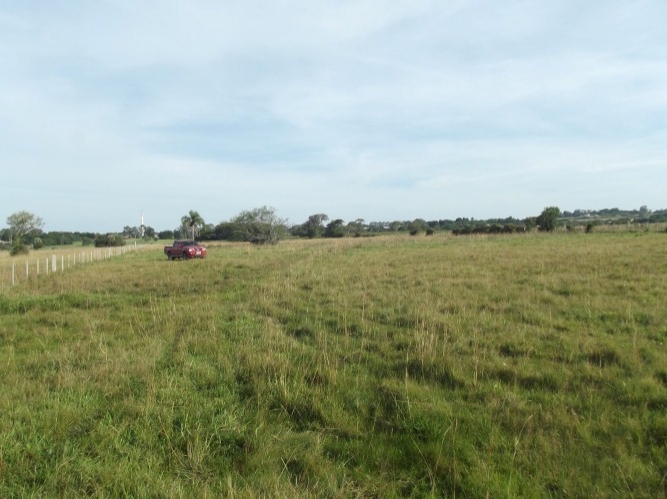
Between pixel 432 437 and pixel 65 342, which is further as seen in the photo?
pixel 65 342

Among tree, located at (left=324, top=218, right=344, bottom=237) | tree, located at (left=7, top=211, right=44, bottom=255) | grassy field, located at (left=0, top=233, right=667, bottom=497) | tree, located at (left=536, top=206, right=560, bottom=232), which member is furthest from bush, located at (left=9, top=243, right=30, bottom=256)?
tree, located at (left=536, top=206, right=560, bottom=232)

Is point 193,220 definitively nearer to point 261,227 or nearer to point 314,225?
point 261,227

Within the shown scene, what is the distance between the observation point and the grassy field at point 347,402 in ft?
11.8

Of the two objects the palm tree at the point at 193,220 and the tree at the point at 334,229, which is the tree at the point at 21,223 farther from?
the tree at the point at 334,229

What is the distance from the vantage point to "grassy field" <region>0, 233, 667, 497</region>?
3.60 meters

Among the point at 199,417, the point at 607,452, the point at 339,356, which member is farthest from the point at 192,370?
the point at 607,452

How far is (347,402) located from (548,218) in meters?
70.9

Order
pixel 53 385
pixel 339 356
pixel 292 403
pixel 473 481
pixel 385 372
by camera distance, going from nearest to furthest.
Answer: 1. pixel 473 481
2. pixel 292 403
3. pixel 53 385
4. pixel 385 372
5. pixel 339 356

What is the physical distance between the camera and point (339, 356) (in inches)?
259

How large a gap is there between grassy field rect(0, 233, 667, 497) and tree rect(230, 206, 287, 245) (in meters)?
53.2

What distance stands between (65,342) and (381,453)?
21.5ft

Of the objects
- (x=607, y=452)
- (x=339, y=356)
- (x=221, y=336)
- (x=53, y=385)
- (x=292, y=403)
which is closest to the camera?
(x=607, y=452)

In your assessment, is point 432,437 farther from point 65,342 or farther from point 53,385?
point 65,342

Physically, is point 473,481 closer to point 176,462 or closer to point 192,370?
point 176,462
